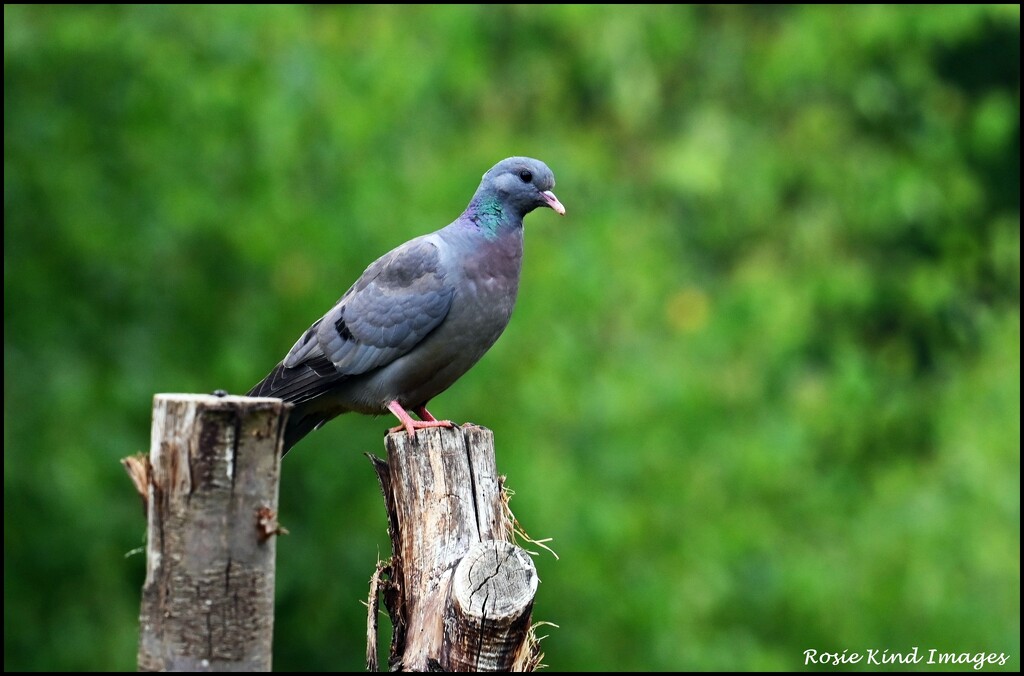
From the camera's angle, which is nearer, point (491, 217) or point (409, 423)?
point (409, 423)

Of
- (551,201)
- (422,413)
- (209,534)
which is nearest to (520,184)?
(551,201)

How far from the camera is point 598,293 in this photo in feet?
25.4

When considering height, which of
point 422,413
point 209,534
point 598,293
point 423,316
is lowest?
point 209,534

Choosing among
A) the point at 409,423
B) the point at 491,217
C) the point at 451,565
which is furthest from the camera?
the point at 491,217

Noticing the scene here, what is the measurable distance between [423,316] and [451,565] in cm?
132

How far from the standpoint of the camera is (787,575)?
8586 millimetres

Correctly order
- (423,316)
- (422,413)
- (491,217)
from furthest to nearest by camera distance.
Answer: (422,413) → (491,217) → (423,316)

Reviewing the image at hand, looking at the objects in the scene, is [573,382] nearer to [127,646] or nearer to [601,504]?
[601,504]

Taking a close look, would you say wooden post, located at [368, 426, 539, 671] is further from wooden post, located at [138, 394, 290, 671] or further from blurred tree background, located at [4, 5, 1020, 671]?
blurred tree background, located at [4, 5, 1020, 671]

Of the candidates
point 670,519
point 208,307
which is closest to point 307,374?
point 208,307

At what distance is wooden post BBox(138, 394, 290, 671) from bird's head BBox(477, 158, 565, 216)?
2.14 metres

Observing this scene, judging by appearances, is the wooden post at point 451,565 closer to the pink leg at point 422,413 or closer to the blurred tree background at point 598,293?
the pink leg at point 422,413

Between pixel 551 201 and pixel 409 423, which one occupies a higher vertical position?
pixel 551 201

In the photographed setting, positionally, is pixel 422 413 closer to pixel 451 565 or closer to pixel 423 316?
pixel 423 316
